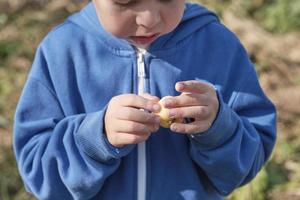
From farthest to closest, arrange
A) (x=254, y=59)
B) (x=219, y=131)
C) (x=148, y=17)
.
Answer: (x=254, y=59) → (x=219, y=131) → (x=148, y=17)

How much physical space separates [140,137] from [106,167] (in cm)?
14

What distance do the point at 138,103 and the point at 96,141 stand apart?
0.14 m

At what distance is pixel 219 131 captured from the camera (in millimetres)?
1554

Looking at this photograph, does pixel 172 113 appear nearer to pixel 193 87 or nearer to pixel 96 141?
→ pixel 193 87

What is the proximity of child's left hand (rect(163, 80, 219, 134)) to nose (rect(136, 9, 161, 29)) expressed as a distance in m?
0.12

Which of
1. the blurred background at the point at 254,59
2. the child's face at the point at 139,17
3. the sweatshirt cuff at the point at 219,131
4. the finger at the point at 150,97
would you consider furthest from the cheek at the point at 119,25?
the blurred background at the point at 254,59

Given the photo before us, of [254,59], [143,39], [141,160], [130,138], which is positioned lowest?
[254,59]

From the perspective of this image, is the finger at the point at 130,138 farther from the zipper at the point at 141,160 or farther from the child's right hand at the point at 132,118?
the zipper at the point at 141,160

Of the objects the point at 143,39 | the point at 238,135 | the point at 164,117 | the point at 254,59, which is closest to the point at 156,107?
the point at 164,117

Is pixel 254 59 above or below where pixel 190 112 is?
below

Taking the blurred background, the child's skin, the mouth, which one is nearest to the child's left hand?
the child's skin

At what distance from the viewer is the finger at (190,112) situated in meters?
1.46

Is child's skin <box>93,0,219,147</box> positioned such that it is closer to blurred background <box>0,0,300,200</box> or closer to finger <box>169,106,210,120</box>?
finger <box>169,106,210,120</box>

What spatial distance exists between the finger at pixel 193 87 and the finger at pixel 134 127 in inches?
3.4
